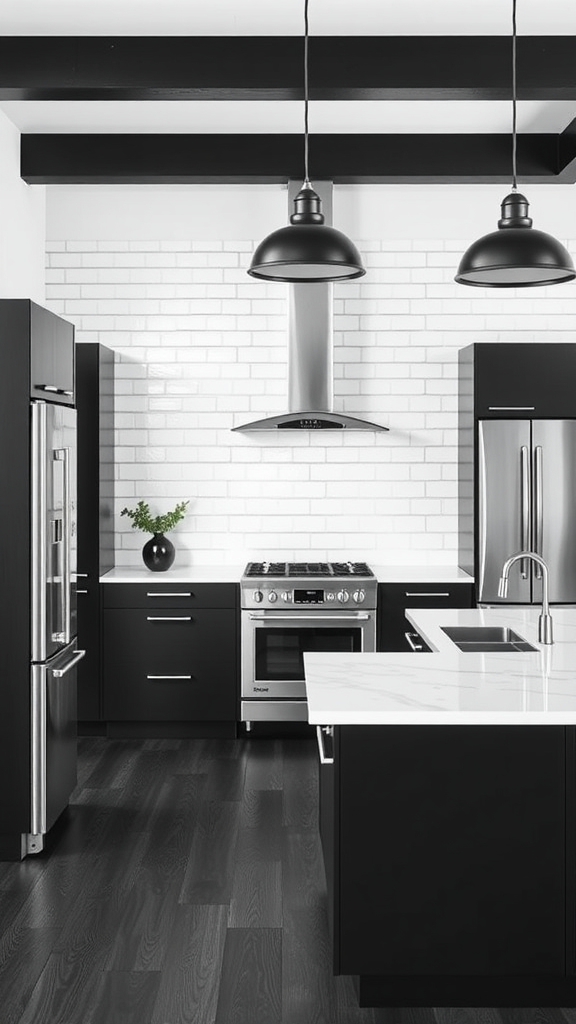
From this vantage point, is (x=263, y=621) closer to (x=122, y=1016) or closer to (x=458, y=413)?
(x=458, y=413)

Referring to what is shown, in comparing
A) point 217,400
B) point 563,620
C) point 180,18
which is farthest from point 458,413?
point 180,18

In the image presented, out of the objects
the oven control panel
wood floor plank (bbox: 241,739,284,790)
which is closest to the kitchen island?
wood floor plank (bbox: 241,739,284,790)

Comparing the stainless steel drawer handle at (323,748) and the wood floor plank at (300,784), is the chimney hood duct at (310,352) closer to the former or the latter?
the wood floor plank at (300,784)

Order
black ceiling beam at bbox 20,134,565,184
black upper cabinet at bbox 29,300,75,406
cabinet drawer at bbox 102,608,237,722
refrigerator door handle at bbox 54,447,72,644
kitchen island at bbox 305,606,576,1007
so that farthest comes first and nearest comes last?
cabinet drawer at bbox 102,608,237,722
black ceiling beam at bbox 20,134,565,184
refrigerator door handle at bbox 54,447,72,644
black upper cabinet at bbox 29,300,75,406
kitchen island at bbox 305,606,576,1007

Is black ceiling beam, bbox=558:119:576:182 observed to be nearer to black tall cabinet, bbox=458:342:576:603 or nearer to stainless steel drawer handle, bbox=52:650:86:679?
black tall cabinet, bbox=458:342:576:603

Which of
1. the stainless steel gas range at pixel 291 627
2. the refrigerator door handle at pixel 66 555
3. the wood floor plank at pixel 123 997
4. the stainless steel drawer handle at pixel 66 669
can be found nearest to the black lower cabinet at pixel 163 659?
the stainless steel gas range at pixel 291 627

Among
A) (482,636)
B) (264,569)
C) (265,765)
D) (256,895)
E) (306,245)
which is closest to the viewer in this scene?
(306,245)

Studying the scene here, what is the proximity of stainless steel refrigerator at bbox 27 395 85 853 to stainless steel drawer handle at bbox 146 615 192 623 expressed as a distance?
136 centimetres

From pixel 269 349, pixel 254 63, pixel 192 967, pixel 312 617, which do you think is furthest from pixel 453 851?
pixel 269 349

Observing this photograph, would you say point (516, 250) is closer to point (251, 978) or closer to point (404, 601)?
point (251, 978)

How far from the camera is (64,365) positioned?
4699mm

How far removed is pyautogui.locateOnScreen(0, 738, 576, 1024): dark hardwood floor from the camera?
2963 mm

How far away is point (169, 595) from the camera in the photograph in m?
6.01

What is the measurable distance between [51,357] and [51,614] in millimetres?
1108
